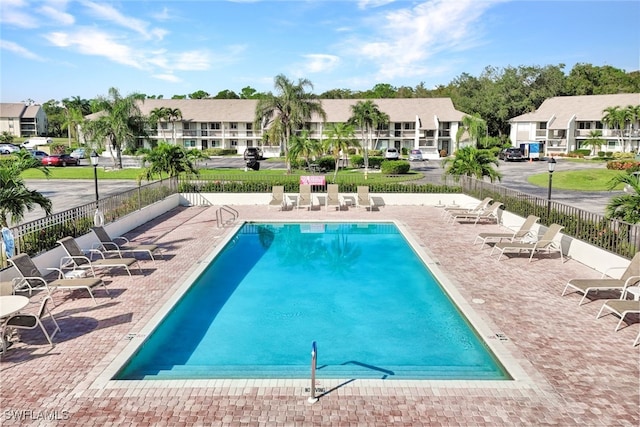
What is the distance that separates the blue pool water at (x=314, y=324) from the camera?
26.9 ft

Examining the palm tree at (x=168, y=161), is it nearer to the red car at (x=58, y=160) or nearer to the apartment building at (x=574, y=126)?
the red car at (x=58, y=160)

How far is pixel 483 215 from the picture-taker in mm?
19047

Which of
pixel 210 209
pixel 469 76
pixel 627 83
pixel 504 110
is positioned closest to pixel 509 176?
pixel 210 209

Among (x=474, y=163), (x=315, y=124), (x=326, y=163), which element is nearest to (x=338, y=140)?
(x=326, y=163)

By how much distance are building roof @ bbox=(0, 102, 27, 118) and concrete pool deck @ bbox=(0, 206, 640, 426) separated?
93.1 metres

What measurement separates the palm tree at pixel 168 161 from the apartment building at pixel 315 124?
33.8 meters

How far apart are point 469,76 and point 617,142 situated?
106 feet

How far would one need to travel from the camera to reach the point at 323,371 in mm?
8008

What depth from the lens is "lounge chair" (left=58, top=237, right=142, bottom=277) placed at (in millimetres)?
11891

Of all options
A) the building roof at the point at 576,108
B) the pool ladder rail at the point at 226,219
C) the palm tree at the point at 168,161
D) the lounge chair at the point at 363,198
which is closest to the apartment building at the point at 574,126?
the building roof at the point at 576,108

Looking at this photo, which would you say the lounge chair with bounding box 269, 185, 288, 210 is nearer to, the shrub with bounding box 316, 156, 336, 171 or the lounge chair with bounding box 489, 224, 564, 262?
the lounge chair with bounding box 489, 224, 564, 262

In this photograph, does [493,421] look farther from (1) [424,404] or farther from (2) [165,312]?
(2) [165,312]

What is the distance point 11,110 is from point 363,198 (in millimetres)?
87783

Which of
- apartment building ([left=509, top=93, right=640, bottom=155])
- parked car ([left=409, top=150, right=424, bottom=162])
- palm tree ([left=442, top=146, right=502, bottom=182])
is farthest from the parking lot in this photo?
apartment building ([left=509, top=93, right=640, bottom=155])
